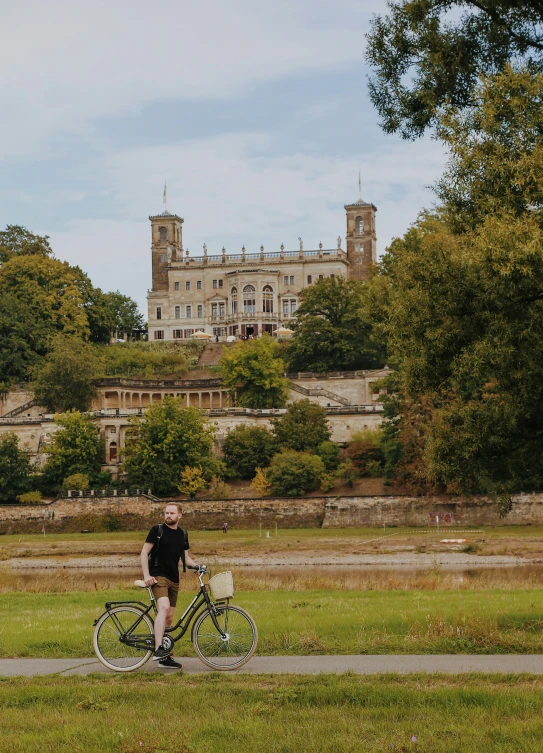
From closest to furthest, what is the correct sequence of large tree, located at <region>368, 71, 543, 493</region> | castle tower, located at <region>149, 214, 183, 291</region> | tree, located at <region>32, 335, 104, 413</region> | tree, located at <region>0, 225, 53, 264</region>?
Answer: large tree, located at <region>368, 71, 543, 493</region> → tree, located at <region>32, 335, 104, 413</region> → tree, located at <region>0, 225, 53, 264</region> → castle tower, located at <region>149, 214, 183, 291</region>

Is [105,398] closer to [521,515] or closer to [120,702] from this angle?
[521,515]

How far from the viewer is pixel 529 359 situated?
1512cm

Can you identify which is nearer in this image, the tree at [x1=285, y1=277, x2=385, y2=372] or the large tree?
the large tree

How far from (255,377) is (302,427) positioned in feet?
28.8

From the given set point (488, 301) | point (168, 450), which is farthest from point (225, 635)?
point (168, 450)

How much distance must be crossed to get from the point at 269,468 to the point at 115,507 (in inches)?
333

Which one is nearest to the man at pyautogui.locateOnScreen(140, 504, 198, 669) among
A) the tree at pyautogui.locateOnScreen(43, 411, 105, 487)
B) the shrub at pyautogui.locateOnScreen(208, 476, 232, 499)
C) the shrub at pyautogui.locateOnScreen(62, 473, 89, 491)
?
the shrub at pyautogui.locateOnScreen(208, 476, 232, 499)

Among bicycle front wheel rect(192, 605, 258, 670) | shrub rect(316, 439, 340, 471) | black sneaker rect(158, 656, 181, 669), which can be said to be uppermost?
shrub rect(316, 439, 340, 471)

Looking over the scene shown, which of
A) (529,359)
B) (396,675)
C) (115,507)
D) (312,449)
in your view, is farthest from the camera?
(312,449)

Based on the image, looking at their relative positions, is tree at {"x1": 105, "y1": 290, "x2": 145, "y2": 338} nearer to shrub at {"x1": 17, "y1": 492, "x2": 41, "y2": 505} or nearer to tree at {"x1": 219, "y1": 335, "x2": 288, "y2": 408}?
tree at {"x1": 219, "y1": 335, "x2": 288, "y2": 408}

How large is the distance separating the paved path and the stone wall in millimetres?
40028

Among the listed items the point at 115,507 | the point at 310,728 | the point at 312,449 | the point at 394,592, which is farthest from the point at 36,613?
the point at 312,449

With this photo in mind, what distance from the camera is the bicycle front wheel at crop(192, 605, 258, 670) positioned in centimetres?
1154

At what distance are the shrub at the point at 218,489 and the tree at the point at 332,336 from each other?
792 inches
